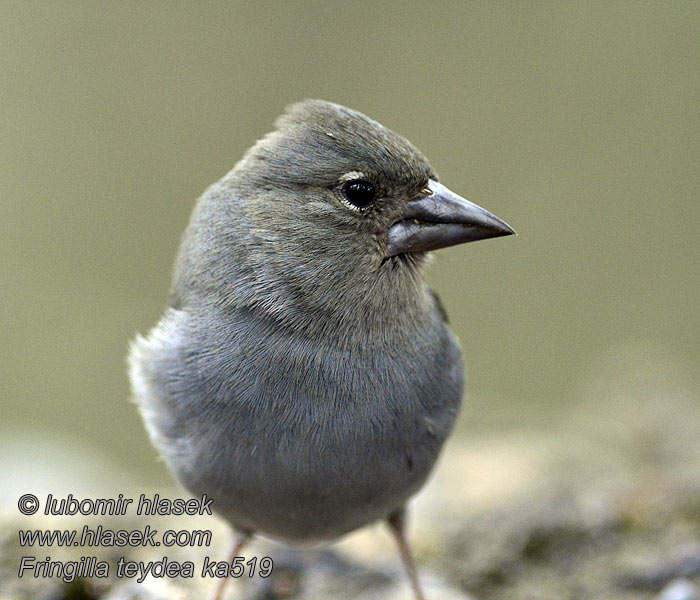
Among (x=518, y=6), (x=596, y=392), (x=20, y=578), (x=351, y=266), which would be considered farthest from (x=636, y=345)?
(x=20, y=578)

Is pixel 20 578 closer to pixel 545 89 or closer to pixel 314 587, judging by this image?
pixel 314 587

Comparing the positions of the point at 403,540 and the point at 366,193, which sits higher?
the point at 366,193

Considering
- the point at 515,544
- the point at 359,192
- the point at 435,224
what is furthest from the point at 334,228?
the point at 515,544

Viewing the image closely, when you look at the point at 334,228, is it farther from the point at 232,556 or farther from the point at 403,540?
the point at 232,556

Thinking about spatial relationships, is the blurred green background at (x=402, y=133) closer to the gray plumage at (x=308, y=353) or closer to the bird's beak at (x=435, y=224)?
the gray plumage at (x=308, y=353)

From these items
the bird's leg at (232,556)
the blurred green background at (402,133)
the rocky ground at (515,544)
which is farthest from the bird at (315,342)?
the blurred green background at (402,133)

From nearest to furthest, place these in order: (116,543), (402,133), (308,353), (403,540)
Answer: (308,353) < (403,540) < (116,543) < (402,133)
